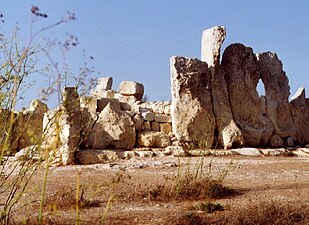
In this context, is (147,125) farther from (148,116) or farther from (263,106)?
(263,106)

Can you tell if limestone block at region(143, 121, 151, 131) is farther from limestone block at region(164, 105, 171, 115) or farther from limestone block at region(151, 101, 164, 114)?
limestone block at region(151, 101, 164, 114)

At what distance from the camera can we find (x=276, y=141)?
50.8 feet

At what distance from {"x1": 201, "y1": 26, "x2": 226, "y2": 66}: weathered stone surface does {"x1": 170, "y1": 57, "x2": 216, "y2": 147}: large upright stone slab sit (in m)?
0.94

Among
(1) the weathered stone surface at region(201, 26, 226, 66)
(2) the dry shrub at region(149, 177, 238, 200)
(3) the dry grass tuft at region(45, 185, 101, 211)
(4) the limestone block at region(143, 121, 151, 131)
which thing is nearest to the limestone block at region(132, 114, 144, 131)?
(4) the limestone block at region(143, 121, 151, 131)

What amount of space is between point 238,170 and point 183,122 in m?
3.81

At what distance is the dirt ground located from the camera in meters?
5.29

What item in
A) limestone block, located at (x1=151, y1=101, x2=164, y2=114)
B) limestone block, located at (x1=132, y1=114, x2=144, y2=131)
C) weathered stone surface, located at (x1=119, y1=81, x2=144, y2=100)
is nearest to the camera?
limestone block, located at (x1=132, y1=114, x2=144, y2=131)

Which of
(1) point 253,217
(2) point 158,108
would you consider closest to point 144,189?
(1) point 253,217

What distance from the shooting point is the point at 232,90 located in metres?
15.3

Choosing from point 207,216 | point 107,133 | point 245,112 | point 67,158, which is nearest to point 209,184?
point 207,216

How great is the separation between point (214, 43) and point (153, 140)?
4413mm

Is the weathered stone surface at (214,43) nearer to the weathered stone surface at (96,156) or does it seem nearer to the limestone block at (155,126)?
the limestone block at (155,126)

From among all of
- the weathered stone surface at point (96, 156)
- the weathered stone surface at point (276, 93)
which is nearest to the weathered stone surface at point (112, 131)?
the weathered stone surface at point (96, 156)

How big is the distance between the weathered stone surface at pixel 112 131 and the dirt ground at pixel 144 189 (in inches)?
51.7
